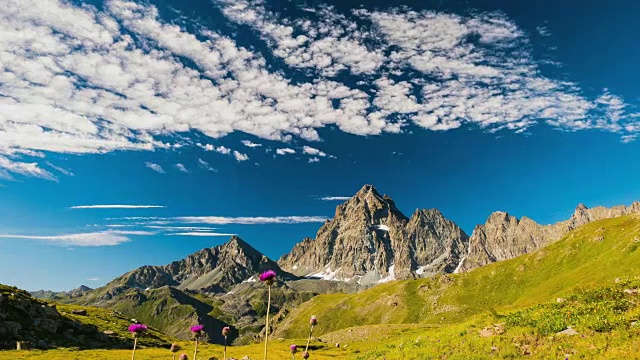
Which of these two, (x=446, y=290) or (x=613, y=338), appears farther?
(x=446, y=290)

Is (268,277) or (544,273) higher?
(544,273)

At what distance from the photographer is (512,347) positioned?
63.8 feet

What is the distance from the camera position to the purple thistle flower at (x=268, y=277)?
15.6m

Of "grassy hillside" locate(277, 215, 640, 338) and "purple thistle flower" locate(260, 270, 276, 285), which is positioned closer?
"purple thistle flower" locate(260, 270, 276, 285)

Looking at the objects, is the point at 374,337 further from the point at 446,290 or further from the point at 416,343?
the point at 446,290

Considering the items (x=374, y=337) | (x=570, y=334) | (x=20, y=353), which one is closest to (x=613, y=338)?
(x=570, y=334)

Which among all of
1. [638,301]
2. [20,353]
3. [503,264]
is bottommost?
[20,353]

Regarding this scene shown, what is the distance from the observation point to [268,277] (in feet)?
52.5

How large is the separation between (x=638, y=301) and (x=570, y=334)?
4612 mm

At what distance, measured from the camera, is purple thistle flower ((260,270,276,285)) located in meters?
15.6

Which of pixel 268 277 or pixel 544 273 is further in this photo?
pixel 544 273

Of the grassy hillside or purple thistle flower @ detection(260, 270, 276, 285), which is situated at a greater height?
the grassy hillside

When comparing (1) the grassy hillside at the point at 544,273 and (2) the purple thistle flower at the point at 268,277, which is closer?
(2) the purple thistle flower at the point at 268,277

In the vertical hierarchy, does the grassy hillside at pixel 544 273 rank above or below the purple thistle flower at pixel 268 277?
above
